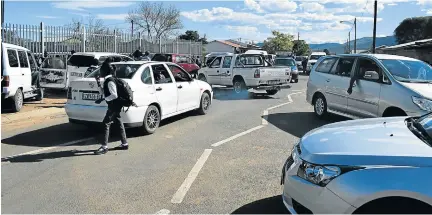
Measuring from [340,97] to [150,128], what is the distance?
4.60m

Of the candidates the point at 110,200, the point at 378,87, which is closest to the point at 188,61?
the point at 378,87

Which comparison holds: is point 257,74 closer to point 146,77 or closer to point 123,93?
point 146,77

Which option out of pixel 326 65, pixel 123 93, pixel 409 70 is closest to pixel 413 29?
pixel 326 65

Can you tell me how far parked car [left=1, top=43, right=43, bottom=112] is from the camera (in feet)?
35.0

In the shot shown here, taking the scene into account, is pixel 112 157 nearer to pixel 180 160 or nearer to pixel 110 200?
pixel 180 160

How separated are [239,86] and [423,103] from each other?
32.0 ft

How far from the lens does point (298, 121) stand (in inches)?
397

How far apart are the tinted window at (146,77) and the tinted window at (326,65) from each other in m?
4.69

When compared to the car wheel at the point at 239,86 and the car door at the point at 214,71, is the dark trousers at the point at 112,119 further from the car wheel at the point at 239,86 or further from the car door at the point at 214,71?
the car door at the point at 214,71

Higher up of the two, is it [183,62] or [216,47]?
[216,47]

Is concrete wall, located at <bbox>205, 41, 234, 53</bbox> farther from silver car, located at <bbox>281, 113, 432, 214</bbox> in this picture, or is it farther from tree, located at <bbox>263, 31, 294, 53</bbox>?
silver car, located at <bbox>281, 113, 432, 214</bbox>

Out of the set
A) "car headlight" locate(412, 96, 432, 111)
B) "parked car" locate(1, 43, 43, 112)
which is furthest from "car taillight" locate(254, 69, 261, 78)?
"car headlight" locate(412, 96, 432, 111)

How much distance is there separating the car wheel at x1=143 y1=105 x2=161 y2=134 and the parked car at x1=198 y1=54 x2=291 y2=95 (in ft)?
25.5

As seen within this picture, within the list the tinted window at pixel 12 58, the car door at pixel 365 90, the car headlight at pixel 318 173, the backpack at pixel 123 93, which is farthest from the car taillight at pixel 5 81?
the car headlight at pixel 318 173
